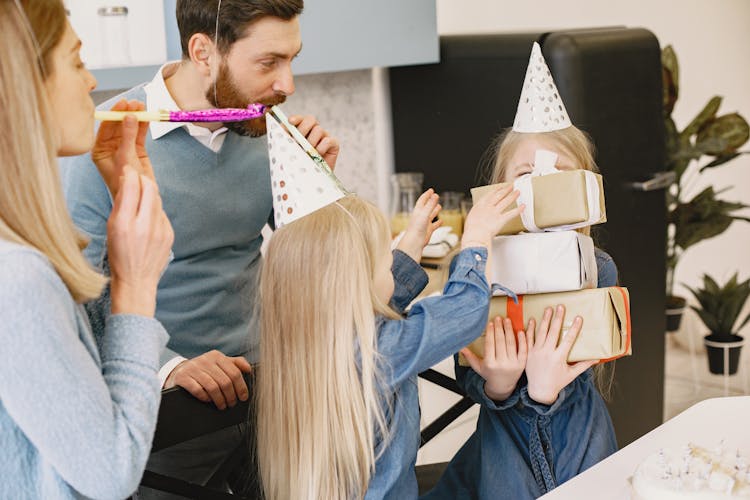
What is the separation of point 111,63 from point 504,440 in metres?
1.26

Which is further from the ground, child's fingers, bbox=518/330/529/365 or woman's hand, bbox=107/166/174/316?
woman's hand, bbox=107/166/174/316

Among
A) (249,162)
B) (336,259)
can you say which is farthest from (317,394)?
(249,162)

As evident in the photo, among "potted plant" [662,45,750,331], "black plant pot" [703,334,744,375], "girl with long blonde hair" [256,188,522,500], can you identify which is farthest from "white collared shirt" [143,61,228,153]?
"black plant pot" [703,334,744,375]

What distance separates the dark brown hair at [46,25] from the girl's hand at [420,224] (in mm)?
627

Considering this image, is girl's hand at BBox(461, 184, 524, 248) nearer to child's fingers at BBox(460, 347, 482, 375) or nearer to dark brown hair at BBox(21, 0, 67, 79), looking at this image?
child's fingers at BBox(460, 347, 482, 375)

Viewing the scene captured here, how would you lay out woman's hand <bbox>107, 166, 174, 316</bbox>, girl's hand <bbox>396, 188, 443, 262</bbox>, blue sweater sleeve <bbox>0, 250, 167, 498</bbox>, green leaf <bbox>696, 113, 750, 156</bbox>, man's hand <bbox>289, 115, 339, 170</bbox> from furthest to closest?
1. green leaf <bbox>696, 113, 750, 156</bbox>
2. man's hand <bbox>289, 115, 339, 170</bbox>
3. girl's hand <bbox>396, 188, 443, 262</bbox>
4. woman's hand <bbox>107, 166, 174, 316</bbox>
5. blue sweater sleeve <bbox>0, 250, 167, 498</bbox>

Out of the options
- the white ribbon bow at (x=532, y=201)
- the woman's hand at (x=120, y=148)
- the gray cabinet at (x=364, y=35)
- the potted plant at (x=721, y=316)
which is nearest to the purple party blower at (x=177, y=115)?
the woman's hand at (x=120, y=148)

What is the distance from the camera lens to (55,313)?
2.81 ft

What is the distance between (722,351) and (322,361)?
98.4 inches

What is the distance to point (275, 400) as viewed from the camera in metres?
1.25

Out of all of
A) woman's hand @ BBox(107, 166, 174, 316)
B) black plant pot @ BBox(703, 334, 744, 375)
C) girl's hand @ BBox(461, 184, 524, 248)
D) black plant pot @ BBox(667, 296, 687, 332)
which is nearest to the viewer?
woman's hand @ BBox(107, 166, 174, 316)

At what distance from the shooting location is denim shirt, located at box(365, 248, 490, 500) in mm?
1231

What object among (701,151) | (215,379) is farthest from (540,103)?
(701,151)

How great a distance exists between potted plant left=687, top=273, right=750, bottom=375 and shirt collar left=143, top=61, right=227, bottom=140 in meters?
2.15
